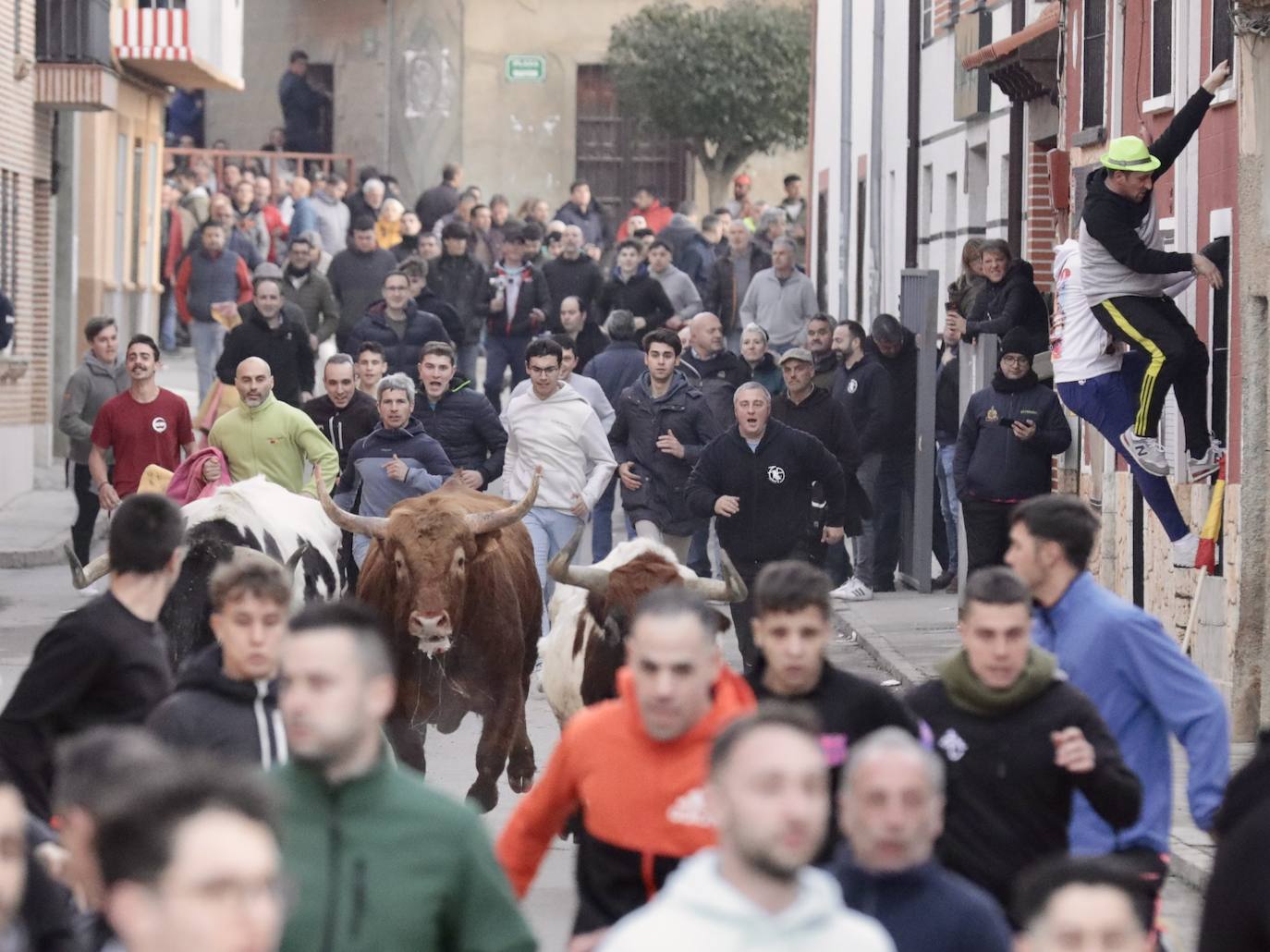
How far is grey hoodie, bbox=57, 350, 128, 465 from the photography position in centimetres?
2045

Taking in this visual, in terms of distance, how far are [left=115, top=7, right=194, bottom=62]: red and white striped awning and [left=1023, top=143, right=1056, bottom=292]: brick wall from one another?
14.6m

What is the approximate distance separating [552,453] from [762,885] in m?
11.8

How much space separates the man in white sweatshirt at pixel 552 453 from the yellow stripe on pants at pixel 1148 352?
312 cm

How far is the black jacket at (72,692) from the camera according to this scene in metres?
7.59

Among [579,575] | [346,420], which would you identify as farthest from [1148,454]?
[346,420]

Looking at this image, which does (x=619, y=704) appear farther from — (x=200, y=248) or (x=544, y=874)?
(x=200, y=248)

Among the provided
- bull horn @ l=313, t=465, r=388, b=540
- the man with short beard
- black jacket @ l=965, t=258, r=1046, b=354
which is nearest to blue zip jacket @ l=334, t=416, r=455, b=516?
bull horn @ l=313, t=465, r=388, b=540

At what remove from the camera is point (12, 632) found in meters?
18.7

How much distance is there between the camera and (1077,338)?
15508 millimetres

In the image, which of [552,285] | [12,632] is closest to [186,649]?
[12,632]

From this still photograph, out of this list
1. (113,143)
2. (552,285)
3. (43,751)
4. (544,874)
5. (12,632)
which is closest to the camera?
(43,751)

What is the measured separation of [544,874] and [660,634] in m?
5.16

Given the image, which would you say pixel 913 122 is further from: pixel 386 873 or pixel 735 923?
pixel 735 923

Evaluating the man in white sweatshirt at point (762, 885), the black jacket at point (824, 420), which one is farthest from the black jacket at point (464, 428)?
the man in white sweatshirt at point (762, 885)
